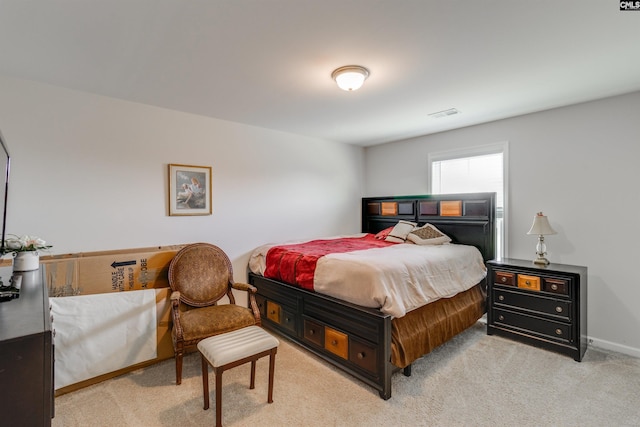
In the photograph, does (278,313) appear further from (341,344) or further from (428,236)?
(428,236)

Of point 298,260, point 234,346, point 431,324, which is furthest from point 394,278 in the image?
point 234,346

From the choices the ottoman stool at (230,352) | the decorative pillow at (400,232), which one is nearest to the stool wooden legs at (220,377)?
the ottoman stool at (230,352)

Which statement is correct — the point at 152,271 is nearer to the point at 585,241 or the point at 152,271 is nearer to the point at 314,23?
the point at 314,23

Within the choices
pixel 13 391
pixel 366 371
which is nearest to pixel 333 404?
pixel 366 371

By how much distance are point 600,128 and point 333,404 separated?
3.67 meters

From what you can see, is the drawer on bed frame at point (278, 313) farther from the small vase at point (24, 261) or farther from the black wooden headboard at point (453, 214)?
the black wooden headboard at point (453, 214)

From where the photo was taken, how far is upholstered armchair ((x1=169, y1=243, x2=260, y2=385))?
95.3 inches

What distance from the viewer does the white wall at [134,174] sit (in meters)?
2.55

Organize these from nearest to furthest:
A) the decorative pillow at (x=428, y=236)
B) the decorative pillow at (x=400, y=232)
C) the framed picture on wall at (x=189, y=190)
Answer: the framed picture on wall at (x=189, y=190), the decorative pillow at (x=428, y=236), the decorative pillow at (x=400, y=232)

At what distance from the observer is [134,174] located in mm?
3047

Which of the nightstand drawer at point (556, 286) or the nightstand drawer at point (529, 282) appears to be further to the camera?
the nightstand drawer at point (529, 282)

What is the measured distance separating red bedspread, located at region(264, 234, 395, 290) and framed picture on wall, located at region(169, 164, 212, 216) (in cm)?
95

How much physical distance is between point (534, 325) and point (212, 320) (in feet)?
10.2

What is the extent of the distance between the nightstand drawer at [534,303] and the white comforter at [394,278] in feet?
1.14
